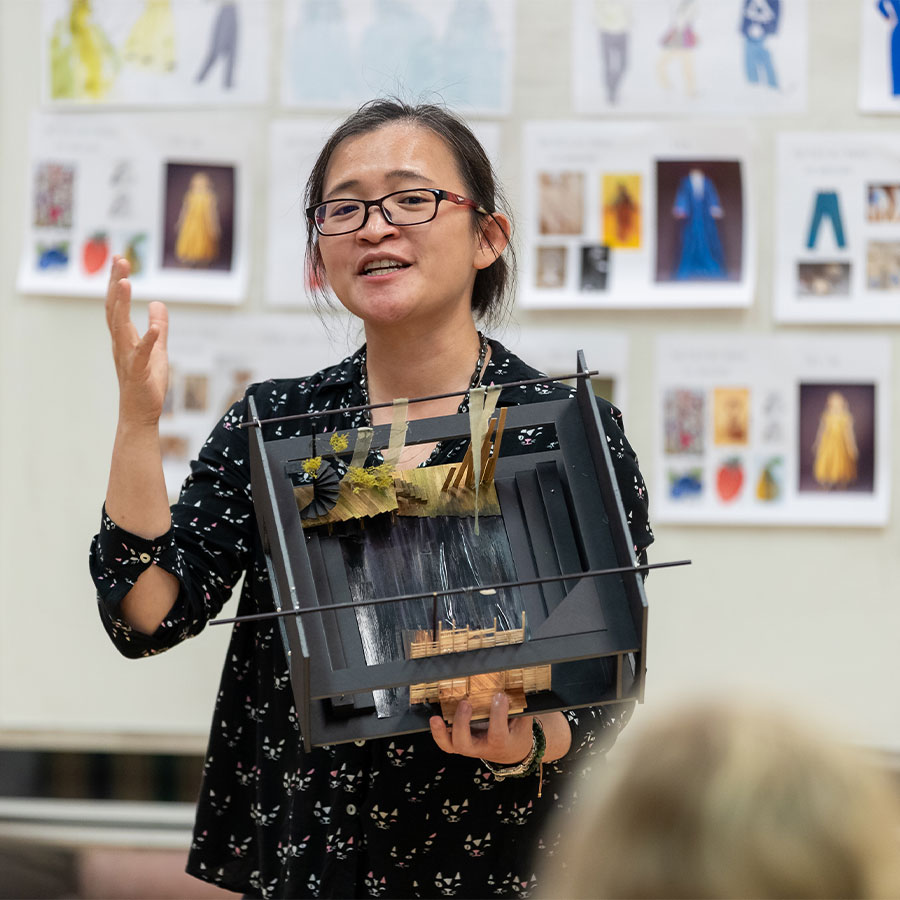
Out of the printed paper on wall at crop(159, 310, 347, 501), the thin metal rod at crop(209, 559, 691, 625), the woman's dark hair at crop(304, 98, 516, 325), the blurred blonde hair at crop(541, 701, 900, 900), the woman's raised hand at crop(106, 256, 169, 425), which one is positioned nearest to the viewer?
the blurred blonde hair at crop(541, 701, 900, 900)

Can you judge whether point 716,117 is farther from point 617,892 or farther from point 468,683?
point 617,892

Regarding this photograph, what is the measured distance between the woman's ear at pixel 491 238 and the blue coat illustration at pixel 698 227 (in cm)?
72

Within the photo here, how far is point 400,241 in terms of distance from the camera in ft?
3.54

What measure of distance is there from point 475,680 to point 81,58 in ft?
4.79

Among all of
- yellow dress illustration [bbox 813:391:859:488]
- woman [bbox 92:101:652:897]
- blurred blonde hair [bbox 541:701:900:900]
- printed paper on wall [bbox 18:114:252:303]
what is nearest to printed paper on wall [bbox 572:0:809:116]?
yellow dress illustration [bbox 813:391:859:488]

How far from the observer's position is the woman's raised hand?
0.90m

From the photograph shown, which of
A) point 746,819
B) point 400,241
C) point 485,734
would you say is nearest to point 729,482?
point 400,241

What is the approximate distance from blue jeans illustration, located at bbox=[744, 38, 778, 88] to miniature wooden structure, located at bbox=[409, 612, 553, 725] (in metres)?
1.27

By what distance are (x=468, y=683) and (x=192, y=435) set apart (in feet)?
3.81

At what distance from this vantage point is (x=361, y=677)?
2.73 ft

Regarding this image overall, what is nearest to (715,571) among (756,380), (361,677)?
(756,380)

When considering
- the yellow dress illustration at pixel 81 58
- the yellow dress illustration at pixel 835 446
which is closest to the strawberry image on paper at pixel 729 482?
the yellow dress illustration at pixel 835 446

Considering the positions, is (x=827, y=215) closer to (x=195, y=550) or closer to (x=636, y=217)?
(x=636, y=217)

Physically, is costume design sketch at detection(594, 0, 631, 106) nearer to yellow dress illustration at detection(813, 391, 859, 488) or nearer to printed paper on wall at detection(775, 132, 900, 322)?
printed paper on wall at detection(775, 132, 900, 322)
